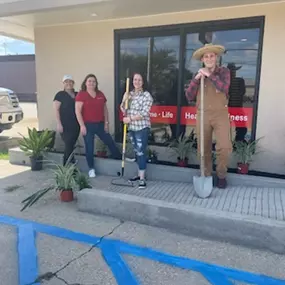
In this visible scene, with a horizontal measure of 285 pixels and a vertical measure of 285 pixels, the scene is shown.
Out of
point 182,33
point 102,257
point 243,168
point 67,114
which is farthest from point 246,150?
point 67,114

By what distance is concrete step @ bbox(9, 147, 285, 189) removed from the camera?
425 centimetres

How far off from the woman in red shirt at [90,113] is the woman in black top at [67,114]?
0.35m

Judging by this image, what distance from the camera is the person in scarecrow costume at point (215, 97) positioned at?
3.78 metres

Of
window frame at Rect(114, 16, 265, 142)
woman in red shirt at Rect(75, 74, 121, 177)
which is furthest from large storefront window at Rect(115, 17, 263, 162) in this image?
woman in red shirt at Rect(75, 74, 121, 177)

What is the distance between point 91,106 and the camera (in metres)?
4.79

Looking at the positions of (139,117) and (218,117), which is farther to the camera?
(139,117)

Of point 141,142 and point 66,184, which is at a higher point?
point 141,142

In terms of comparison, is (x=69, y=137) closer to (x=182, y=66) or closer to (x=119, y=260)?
(x=182, y=66)

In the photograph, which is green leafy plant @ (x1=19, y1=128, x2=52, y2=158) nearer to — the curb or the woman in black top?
the woman in black top

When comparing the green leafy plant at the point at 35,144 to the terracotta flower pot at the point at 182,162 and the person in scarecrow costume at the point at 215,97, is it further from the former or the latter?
the person in scarecrow costume at the point at 215,97

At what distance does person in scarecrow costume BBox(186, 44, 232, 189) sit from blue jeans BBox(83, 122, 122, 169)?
5.49 feet

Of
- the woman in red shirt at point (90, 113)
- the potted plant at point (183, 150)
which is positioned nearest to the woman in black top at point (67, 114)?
the woman in red shirt at point (90, 113)

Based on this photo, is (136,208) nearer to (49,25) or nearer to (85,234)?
(85,234)

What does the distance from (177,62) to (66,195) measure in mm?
2834
